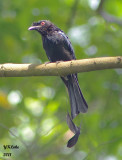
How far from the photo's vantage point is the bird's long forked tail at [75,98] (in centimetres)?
406

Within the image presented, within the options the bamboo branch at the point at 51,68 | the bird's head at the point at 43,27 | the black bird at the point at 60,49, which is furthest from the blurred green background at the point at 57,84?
the bamboo branch at the point at 51,68

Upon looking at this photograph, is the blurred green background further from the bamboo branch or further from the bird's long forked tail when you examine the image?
the bamboo branch

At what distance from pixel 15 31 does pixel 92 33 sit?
1.60 m

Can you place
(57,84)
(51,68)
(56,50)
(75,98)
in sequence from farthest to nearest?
(57,84), (56,50), (75,98), (51,68)

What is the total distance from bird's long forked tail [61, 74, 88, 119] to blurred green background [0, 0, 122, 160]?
49cm

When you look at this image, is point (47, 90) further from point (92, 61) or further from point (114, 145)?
point (92, 61)

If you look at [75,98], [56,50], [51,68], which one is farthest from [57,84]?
[51,68]

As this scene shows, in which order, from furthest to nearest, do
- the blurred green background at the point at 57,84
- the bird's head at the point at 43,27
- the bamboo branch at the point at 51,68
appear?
the blurred green background at the point at 57,84, the bird's head at the point at 43,27, the bamboo branch at the point at 51,68

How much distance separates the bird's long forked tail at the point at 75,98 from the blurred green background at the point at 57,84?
0.49m

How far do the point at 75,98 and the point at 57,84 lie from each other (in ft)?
4.67

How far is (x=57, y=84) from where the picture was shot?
564cm

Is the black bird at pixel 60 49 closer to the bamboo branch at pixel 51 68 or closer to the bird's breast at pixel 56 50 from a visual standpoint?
the bird's breast at pixel 56 50

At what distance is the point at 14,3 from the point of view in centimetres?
579

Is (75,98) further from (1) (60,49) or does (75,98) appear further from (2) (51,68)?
(2) (51,68)
